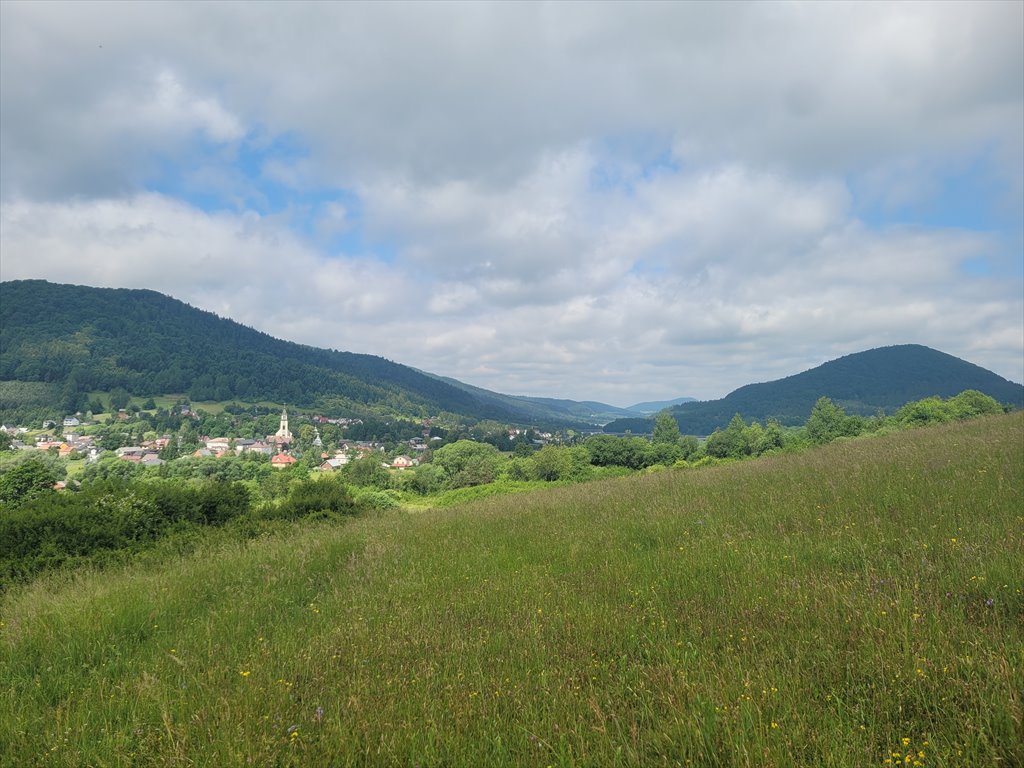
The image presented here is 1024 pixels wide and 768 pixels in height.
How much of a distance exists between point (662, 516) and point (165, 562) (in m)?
9.46

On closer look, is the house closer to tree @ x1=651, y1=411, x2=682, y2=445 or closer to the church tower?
tree @ x1=651, y1=411, x2=682, y2=445

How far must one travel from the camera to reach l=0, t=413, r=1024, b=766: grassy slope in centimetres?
272

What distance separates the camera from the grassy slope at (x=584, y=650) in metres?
2.72

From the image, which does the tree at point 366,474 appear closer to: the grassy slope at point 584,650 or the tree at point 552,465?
the tree at point 552,465

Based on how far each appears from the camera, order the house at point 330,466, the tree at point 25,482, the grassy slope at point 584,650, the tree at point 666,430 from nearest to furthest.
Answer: the grassy slope at point 584,650 → the tree at point 25,482 → the house at point 330,466 → the tree at point 666,430

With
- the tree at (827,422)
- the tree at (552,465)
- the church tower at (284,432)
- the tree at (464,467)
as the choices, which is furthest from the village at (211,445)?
the tree at (827,422)

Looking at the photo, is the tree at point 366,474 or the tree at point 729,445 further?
the tree at point 729,445

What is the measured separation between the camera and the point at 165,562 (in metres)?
9.29

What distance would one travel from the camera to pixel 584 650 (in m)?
3.87

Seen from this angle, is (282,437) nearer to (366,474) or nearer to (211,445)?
Answer: (211,445)

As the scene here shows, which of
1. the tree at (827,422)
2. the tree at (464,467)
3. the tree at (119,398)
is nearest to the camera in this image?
the tree at (827,422)

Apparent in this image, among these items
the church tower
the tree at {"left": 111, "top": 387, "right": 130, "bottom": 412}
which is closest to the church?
the church tower

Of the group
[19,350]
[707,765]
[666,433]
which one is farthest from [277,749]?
[19,350]

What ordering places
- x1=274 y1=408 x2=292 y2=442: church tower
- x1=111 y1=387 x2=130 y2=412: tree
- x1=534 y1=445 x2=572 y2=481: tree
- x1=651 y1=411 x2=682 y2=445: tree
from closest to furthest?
x1=534 y1=445 x2=572 y2=481: tree → x1=651 y1=411 x2=682 y2=445: tree → x1=274 y1=408 x2=292 y2=442: church tower → x1=111 y1=387 x2=130 y2=412: tree
